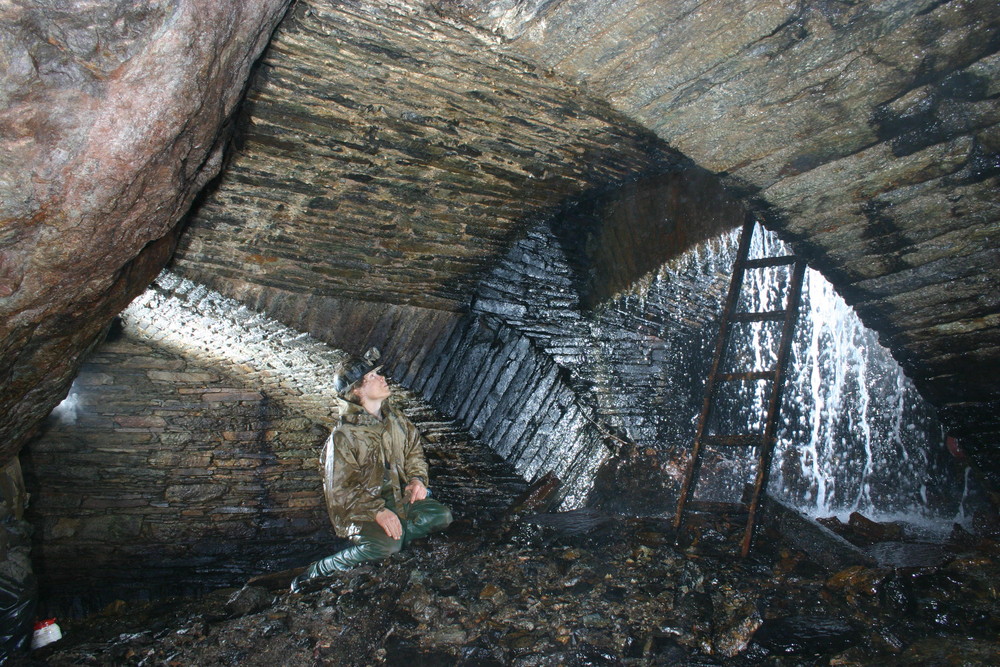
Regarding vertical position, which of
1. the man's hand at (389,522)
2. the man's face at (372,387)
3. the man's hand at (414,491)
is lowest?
the man's hand at (389,522)

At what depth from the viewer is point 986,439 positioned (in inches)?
130

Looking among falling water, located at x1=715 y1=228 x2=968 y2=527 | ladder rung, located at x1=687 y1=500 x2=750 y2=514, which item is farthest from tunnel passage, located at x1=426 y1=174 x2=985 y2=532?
ladder rung, located at x1=687 y1=500 x2=750 y2=514

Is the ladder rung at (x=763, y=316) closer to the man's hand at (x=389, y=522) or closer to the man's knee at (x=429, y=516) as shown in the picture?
the man's knee at (x=429, y=516)

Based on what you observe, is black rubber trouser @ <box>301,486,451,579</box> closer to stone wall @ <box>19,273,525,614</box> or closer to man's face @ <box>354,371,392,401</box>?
man's face @ <box>354,371,392,401</box>

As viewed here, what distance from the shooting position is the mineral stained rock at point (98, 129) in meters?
1.45

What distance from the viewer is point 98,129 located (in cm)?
157

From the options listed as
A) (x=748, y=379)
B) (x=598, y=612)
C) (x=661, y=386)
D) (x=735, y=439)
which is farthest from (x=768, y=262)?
(x=598, y=612)

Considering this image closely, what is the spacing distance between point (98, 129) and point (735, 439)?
3191 mm

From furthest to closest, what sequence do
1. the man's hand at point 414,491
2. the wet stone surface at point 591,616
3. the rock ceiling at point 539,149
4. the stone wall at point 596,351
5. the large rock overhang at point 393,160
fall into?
the stone wall at point 596,351 < the man's hand at point 414,491 < the wet stone surface at point 591,616 < the large rock overhang at point 393,160 < the rock ceiling at point 539,149

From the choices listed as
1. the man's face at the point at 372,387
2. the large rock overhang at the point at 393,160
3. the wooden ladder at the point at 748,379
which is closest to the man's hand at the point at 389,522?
the man's face at the point at 372,387

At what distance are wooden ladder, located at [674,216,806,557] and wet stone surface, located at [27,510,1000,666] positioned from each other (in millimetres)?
306

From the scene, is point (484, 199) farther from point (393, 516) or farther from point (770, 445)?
point (770, 445)

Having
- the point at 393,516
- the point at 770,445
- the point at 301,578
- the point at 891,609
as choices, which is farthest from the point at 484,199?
the point at 891,609

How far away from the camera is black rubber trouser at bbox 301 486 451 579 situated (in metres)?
3.25
